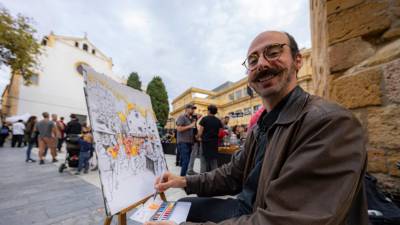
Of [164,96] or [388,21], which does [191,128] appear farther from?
[164,96]

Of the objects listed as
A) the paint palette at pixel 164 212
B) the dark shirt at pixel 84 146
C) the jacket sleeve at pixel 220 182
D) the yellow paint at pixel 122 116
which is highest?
the yellow paint at pixel 122 116

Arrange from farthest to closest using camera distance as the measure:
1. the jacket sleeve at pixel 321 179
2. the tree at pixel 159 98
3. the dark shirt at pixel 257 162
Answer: the tree at pixel 159 98
the dark shirt at pixel 257 162
the jacket sleeve at pixel 321 179

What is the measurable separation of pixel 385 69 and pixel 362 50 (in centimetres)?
27

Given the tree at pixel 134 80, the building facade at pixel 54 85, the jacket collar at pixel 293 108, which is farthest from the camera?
the tree at pixel 134 80

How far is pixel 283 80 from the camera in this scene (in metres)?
1.09

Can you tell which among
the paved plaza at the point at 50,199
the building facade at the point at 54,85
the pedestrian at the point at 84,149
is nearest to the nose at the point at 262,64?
the paved plaza at the point at 50,199

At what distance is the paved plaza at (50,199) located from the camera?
2297 millimetres

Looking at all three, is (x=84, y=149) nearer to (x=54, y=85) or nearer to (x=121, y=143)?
(x=121, y=143)

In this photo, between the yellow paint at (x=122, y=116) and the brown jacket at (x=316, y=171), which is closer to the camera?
the brown jacket at (x=316, y=171)

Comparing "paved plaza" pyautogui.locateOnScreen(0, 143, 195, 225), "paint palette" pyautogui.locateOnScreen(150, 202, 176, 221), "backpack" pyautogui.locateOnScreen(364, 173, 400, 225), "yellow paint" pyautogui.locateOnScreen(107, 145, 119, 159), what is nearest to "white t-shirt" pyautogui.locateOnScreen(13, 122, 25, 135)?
"paved plaza" pyautogui.locateOnScreen(0, 143, 195, 225)

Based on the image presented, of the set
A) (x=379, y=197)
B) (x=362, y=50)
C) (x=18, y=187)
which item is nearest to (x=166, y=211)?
(x=379, y=197)

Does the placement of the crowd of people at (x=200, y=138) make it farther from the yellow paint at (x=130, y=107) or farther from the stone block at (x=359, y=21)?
the stone block at (x=359, y=21)

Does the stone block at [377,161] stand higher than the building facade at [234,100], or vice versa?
the building facade at [234,100]

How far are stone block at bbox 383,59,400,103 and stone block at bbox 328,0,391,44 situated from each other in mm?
332
